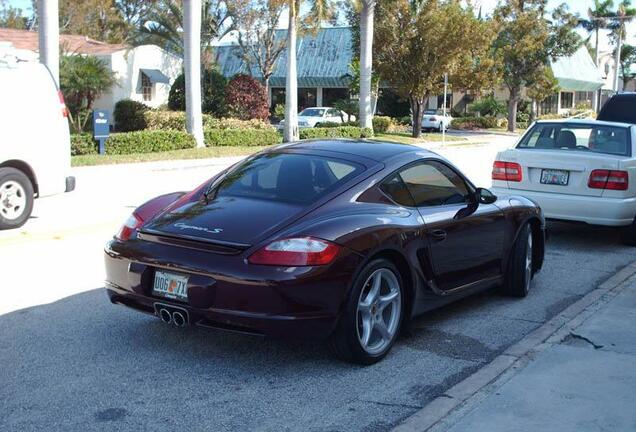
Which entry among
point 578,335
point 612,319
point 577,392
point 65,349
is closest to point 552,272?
point 612,319

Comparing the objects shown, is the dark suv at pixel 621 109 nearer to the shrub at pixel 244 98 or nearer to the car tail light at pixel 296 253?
the car tail light at pixel 296 253

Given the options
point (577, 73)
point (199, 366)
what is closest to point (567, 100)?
point (577, 73)

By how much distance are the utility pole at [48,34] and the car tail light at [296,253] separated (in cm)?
1620

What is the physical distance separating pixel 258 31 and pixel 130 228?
43.3 m

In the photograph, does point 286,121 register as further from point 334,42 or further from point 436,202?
point 334,42

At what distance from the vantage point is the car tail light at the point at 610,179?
928cm

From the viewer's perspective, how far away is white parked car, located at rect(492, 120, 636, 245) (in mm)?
9320

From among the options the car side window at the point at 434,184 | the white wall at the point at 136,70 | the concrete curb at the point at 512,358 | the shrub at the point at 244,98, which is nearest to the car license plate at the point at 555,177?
the concrete curb at the point at 512,358

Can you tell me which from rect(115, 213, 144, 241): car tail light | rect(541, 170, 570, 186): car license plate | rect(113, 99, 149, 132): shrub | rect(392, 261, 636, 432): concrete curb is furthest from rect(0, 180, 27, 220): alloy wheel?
rect(113, 99, 149, 132): shrub

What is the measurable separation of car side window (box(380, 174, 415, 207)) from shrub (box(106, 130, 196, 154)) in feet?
61.0

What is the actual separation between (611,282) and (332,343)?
3878 millimetres

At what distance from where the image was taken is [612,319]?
6.18 m

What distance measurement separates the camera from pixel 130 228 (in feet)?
17.6

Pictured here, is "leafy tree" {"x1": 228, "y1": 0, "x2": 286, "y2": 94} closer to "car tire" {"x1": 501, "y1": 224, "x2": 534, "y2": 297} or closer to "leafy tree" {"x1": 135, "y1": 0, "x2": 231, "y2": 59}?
"leafy tree" {"x1": 135, "y1": 0, "x2": 231, "y2": 59}
